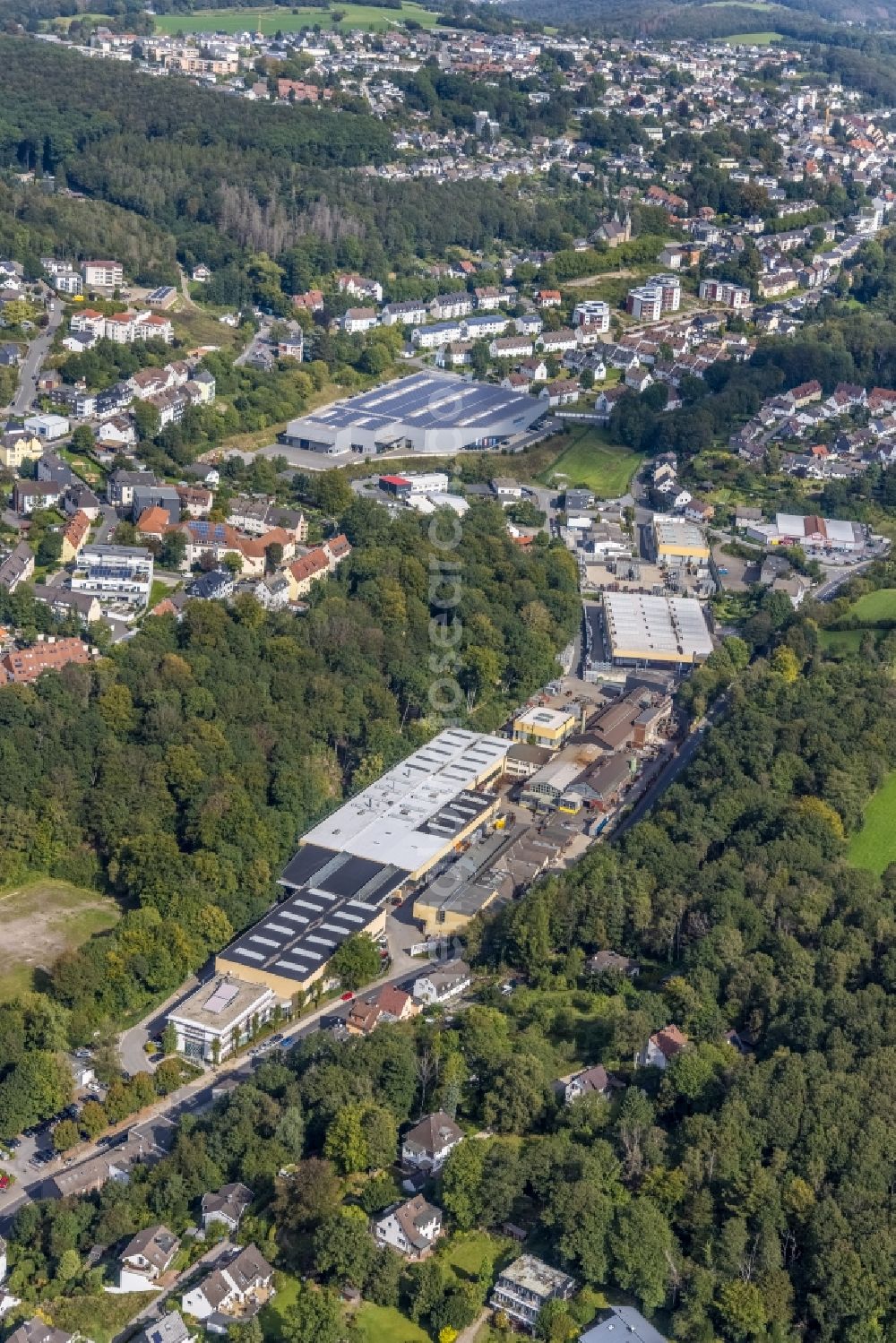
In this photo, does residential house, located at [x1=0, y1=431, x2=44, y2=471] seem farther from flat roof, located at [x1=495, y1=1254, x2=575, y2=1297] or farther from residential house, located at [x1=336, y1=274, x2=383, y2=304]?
flat roof, located at [x1=495, y1=1254, x2=575, y2=1297]

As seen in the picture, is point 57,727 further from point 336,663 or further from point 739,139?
point 739,139

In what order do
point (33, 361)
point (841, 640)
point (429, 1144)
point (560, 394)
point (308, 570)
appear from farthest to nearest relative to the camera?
1. point (560, 394)
2. point (33, 361)
3. point (841, 640)
4. point (308, 570)
5. point (429, 1144)

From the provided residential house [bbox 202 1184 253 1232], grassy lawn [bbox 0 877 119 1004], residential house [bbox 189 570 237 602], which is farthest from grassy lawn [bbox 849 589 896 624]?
residential house [bbox 202 1184 253 1232]

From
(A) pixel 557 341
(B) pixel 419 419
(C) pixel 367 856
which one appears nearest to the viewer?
(C) pixel 367 856

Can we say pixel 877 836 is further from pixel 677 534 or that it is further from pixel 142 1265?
pixel 142 1265

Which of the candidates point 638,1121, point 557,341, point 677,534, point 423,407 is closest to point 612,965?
point 638,1121
